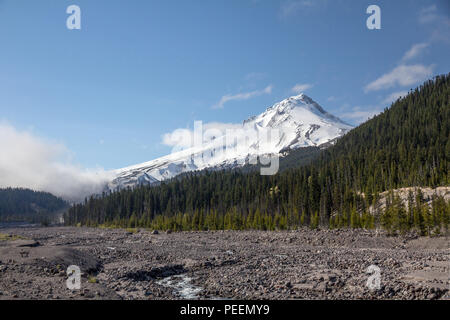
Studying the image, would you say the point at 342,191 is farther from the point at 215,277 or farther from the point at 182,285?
the point at 182,285

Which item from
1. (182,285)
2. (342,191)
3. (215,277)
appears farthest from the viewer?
(342,191)

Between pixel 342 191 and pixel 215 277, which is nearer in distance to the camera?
pixel 215 277

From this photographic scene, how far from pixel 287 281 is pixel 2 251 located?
80.1ft

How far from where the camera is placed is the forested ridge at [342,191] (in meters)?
65.6

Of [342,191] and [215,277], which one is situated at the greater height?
[342,191]

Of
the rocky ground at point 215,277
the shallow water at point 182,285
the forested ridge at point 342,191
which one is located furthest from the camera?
the forested ridge at point 342,191

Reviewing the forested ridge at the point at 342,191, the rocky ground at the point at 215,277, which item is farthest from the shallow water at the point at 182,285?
the forested ridge at the point at 342,191

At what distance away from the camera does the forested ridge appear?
65.6 m

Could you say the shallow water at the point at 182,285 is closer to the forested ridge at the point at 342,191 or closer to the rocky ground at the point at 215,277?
the rocky ground at the point at 215,277

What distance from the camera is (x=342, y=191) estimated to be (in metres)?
83.2

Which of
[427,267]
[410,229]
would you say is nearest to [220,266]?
[427,267]

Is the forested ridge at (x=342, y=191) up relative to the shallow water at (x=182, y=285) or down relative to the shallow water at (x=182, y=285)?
up

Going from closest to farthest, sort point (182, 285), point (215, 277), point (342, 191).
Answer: point (182, 285)
point (215, 277)
point (342, 191)

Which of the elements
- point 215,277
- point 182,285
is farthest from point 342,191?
point 182,285
